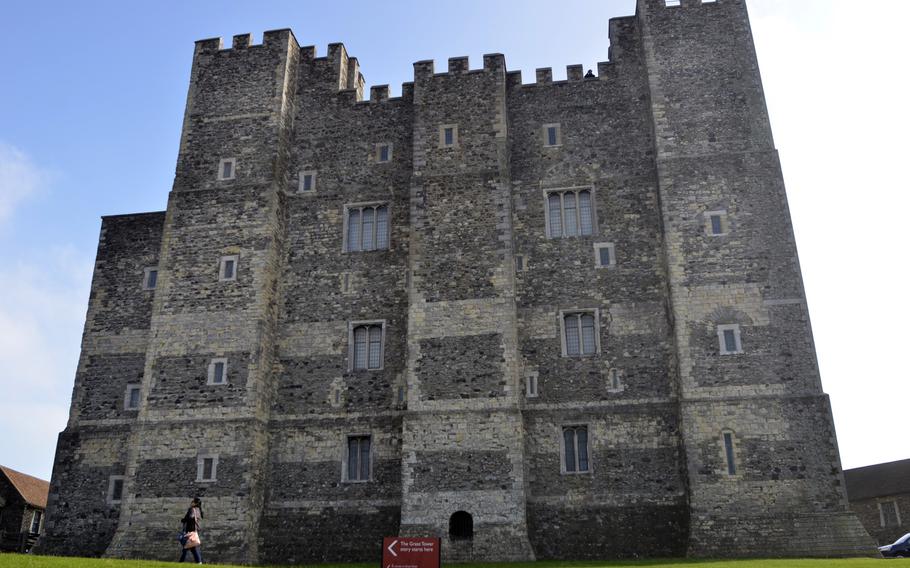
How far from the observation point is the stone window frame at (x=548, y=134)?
28.8m

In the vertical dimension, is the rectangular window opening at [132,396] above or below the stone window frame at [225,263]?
below

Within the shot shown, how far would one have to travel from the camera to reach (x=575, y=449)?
25.1 metres

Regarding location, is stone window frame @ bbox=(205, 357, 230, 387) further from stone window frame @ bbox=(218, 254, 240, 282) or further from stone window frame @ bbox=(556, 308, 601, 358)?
stone window frame @ bbox=(556, 308, 601, 358)

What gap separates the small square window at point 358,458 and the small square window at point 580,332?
6.96 meters

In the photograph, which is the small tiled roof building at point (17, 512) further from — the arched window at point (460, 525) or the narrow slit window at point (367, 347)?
the arched window at point (460, 525)

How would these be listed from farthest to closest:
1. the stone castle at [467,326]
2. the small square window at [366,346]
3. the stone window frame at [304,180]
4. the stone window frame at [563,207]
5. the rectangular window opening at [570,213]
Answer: the stone window frame at [304,180] < the rectangular window opening at [570,213] < the stone window frame at [563,207] < the small square window at [366,346] < the stone castle at [467,326]

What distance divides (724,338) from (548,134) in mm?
9525

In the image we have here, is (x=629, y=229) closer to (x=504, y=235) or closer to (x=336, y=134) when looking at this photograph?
(x=504, y=235)

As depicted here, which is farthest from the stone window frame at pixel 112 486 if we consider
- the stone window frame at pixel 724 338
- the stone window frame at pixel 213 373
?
the stone window frame at pixel 724 338

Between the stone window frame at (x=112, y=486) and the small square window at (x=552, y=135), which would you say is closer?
the stone window frame at (x=112, y=486)

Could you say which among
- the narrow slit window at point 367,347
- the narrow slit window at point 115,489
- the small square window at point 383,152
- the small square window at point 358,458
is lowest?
the narrow slit window at point 115,489

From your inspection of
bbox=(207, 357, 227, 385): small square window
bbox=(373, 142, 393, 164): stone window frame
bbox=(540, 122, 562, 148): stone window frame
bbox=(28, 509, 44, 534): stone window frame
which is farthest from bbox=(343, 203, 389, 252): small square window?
bbox=(28, 509, 44, 534): stone window frame

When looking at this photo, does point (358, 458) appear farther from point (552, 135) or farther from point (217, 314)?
point (552, 135)

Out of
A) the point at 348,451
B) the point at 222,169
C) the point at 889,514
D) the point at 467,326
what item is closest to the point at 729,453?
the point at 467,326
